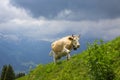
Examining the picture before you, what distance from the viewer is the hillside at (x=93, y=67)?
14977 millimetres

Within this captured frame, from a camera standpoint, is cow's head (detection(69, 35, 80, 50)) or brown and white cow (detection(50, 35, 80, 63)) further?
cow's head (detection(69, 35, 80, 50))

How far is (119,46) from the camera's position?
2409 centimetres

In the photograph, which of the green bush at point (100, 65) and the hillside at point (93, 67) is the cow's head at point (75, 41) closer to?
the hillside at point (93, 67)

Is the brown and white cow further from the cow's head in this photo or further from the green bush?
the green bush

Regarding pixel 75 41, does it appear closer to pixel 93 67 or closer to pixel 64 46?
pixel 64 46

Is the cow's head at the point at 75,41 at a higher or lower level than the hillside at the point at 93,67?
higher

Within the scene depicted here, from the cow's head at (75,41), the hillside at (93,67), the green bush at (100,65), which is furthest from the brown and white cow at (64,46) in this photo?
the green bush at (100,65)

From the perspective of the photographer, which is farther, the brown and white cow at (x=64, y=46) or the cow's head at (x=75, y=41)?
the cow's head at (x=75, y=41)

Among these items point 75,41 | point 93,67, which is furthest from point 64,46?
point 93,67

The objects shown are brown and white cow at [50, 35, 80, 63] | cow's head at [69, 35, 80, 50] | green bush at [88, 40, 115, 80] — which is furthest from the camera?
cow's head at [69, 35, 80, 50]

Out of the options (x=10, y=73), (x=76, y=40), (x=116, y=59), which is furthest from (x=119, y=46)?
(x=10, y=73)

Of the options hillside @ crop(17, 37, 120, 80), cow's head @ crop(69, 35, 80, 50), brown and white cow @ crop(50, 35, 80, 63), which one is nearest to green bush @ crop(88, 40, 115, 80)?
hillside @ crop(17, 37, 120, 80)

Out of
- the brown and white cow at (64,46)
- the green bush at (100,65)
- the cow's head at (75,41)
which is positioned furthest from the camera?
the cow's head at (75,41)

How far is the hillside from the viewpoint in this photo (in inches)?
590
